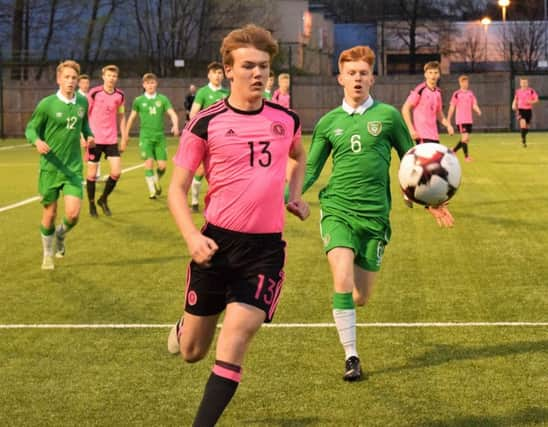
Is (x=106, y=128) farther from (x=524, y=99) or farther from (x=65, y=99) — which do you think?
(x=524, y=99)

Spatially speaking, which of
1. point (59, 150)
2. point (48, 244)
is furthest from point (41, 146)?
point (48, 244)

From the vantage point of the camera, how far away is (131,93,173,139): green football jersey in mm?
21172

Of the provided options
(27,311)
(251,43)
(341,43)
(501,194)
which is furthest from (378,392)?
(341,43)

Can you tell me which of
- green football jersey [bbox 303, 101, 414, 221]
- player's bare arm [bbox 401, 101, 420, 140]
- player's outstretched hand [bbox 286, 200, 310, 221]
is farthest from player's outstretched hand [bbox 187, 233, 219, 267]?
player's bare arm [bbox 401, 101, 420, 140]

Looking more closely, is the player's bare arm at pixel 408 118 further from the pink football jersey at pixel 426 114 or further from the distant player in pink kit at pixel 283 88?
Result: the distant player in pink kit at pixel 283 88

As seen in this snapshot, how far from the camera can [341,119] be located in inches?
330

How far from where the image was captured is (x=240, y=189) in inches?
235

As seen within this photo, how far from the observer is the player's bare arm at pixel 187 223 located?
18.2 feet

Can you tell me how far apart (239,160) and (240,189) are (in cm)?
14

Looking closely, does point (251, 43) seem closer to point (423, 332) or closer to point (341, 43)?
point (423, 332)

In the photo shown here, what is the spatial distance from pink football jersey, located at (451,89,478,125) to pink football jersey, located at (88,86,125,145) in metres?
13.5

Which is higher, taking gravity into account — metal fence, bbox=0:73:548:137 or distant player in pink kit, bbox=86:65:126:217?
distant player in pink kit, bbox=86:65:126:217

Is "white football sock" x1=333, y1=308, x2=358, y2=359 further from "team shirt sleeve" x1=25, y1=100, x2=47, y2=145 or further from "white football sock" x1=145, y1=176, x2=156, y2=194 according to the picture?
"white football sock" x1=145, y1=176, x2=156, y2=194

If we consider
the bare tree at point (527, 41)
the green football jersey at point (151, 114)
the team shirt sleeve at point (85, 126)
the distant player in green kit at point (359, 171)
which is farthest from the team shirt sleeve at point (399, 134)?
the bare tree at point (527, 41)
